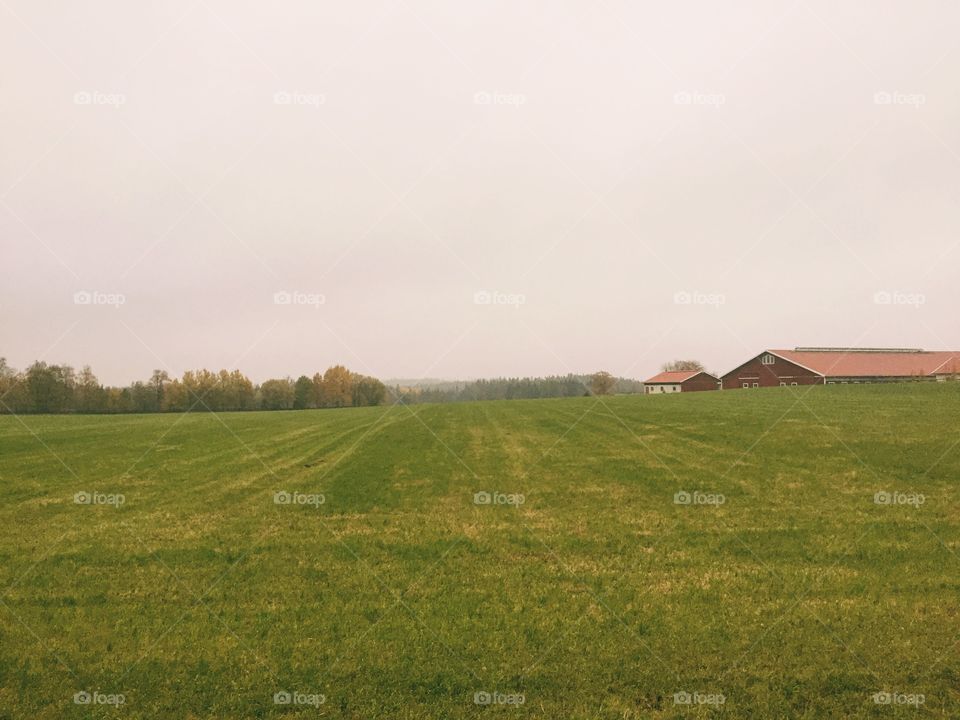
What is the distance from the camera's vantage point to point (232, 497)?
55.0ft

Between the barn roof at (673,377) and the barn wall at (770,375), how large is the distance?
12.0m

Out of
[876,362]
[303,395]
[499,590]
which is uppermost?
[876,362]

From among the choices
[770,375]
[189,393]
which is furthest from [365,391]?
[770,375]

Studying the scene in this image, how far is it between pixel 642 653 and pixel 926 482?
1449 centimetres

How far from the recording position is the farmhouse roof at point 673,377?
96069 mm

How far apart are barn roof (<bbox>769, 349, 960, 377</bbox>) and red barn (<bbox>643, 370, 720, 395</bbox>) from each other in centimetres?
1874

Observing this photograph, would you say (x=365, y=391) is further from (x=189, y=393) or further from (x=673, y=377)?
(x=673, y=377)

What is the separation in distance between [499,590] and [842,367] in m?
78.2

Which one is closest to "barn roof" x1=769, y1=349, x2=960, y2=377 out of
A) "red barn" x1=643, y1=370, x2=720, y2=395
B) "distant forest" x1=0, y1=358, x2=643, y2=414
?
"red barn" x1=643, y1=370, x2=720, y2=395

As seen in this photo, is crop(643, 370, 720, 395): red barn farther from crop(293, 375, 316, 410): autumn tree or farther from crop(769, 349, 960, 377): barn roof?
crop(293, 375, 316, 410): autumn tree

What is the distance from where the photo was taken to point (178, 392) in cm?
10956

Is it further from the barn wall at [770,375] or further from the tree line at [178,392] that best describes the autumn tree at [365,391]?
the barn wall at [770,375]

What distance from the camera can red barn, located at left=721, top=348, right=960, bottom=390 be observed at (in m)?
66.0

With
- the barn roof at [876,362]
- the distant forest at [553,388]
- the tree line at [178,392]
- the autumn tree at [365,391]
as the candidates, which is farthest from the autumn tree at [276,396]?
the barn roof at [876,362]
